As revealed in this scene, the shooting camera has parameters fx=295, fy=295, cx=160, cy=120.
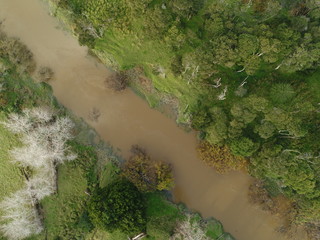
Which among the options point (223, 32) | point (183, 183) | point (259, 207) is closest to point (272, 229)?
point (259, 207)

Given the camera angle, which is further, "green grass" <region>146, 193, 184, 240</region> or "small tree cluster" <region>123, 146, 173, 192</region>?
"green grass" <region>146, 193, 184, 240</region>

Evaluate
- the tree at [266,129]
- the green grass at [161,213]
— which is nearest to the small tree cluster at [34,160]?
the green grass at [161,213]

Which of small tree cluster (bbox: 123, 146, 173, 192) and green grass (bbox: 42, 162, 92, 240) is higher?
small tree cluster (bbox: 123, 146, 173, 192)

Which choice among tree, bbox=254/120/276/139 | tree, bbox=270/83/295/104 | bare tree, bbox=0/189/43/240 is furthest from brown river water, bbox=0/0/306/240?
bare tree, bbox=0/189/43/240

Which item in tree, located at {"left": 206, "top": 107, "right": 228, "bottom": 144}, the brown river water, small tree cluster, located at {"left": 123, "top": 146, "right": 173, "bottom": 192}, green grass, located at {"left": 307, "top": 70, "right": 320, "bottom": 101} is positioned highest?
green grass, located at {"left": 307, "top": 70, "right": 320, "bottom": 101}

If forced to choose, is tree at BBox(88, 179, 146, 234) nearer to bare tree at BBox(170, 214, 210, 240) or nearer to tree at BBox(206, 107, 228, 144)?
bare tree at BBox(170, 214, 210, 240)

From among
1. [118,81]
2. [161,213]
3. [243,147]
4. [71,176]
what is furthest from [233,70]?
[71,176]

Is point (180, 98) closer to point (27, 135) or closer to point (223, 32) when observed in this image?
point (223, 32)
